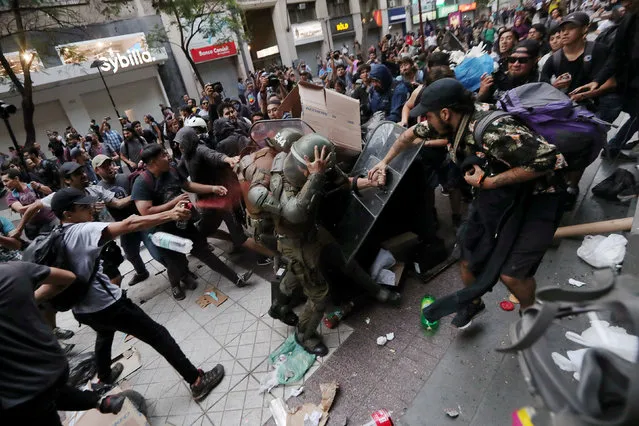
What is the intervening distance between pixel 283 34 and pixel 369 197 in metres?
23.3

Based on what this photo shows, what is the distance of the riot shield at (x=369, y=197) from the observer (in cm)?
288

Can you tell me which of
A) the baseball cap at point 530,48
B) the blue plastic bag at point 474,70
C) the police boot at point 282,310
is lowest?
the police boot at point 282,310

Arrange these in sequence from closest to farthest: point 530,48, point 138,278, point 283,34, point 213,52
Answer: point 530,48 < point 138,278 < point 213,52 < point 283,34

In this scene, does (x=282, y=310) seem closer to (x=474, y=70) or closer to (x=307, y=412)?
(x=307, y=412)

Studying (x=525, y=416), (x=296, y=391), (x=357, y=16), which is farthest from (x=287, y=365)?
(x=357, y=16)

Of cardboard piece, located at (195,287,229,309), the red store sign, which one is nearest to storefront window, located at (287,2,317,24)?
the red store sign

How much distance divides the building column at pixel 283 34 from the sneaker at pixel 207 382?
23587 mm

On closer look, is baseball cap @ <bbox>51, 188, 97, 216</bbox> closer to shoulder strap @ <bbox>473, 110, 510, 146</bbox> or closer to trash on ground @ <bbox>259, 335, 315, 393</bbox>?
trash on ground @ <bbox>259, 335, 315, 393</bbox>

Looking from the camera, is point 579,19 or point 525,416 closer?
point 525,416

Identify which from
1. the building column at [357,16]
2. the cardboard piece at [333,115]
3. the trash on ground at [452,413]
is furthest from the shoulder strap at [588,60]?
the building column at [357,16]

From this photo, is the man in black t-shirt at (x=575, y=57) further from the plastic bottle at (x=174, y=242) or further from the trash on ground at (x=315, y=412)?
the plastic bottle at (x=174, y=242)

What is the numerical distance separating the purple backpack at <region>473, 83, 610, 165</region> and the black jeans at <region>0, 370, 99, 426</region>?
346 cm

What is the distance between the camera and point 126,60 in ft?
53.3

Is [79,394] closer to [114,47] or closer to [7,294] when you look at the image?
[7,294]
